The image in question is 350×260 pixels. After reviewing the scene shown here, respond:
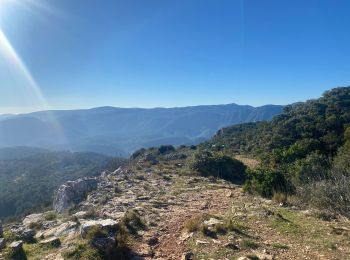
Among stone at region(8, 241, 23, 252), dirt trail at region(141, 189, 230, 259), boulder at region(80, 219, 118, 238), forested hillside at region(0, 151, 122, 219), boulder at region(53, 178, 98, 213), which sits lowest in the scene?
forested hillside at region(0, 151, 122, 219)

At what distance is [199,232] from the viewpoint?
961 cm

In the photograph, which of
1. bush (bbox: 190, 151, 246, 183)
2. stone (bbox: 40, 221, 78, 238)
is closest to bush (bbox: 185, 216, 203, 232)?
stone (bbox: 40, 221, 78, 238)

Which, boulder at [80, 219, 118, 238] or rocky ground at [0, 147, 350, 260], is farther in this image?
boulder at [80, 219, 118, 238]

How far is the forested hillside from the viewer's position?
84.1 m

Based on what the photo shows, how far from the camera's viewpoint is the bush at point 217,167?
85.2ft

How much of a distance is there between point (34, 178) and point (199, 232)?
5618 inches

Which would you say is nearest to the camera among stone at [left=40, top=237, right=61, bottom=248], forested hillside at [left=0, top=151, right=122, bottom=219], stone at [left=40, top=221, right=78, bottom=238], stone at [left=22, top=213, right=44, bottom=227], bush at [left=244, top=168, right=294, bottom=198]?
stone at [left=40, top=237, right=61, bottom=248]

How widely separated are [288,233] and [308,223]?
47.0 inches

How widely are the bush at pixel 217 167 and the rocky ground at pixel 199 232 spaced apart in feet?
35.7

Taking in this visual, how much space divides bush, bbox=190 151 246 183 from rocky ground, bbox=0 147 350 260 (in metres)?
10.9

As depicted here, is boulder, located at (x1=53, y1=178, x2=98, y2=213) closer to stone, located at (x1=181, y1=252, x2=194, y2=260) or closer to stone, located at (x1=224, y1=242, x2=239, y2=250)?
stone, located at (x1=181, y1=252, x2=194, y2=260)

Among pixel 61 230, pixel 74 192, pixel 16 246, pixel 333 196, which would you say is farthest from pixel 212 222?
pixel 74 192

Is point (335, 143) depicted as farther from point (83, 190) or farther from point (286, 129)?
point (83, 190)

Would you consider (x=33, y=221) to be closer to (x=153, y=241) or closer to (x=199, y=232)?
(x=153, y=241)
